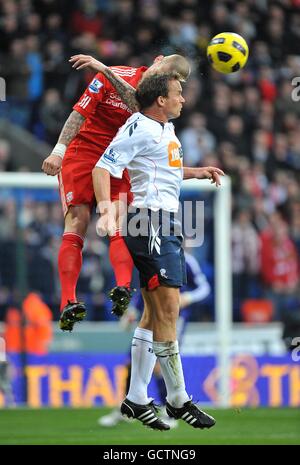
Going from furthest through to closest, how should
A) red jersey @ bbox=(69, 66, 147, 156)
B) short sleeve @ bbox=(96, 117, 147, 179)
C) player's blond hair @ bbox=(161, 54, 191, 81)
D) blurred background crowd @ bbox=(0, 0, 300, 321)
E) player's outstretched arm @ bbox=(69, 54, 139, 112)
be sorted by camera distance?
1. blurred background crowd @ bbox=(0, 0, 300, 321)
2. red jersey @ bbox=(69, 66, 147, 156)
3. player's outstretched arm @ bbox=(69, 54, 139, 112)
4. player's blond hair @ bbox=(161, 54, 191, 81)
5. short sleeve @ bbox=(96, 117, 147, 179)

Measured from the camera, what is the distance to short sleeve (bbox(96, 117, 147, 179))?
307 inches

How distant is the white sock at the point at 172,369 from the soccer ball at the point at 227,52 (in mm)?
1994

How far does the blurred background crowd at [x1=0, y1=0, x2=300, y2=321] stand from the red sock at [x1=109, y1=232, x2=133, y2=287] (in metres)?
6.69

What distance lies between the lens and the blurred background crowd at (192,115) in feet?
49.5

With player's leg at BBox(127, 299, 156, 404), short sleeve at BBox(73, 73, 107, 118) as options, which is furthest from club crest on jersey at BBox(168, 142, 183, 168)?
A: player's leg at BBox(127, 299, 156, 404)

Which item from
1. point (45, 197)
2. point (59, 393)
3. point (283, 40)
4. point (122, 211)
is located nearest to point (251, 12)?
point (283, 40)

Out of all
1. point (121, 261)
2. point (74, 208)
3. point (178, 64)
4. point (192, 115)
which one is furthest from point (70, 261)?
point (192, 115)

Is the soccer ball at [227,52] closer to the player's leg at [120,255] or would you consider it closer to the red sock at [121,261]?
the player's leg at [120,255]

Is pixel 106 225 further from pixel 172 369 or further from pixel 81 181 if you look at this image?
pixel 172 369

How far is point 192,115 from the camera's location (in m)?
18.4

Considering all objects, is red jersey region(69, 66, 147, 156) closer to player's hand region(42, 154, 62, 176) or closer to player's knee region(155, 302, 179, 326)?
player's hand region(42, 154, 62, 176)

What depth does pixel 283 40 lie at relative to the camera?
845 inches

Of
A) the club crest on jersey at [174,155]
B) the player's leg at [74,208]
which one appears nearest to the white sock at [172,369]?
the player's leg at [74,208]

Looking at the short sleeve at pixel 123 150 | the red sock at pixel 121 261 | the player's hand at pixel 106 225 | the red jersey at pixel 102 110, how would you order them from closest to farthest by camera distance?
the player's hand at pixel 106 225 < the short sleeve at pixel 123 150 < the red sock at pixel 121 261 < the red jersey at pixel 102 110
